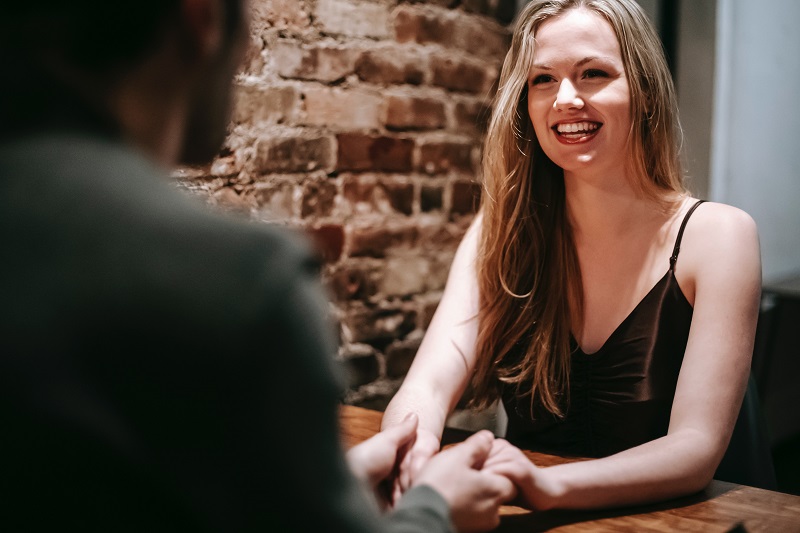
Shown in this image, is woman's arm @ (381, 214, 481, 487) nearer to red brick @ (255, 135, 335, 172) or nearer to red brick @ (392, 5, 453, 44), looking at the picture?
red brick @ (255, 135, 335, 172)

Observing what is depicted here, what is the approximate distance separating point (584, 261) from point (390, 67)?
→ 2.94 feet

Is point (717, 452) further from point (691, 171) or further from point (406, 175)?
point (691, 171)

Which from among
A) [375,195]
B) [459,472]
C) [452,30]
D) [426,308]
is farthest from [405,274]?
[459,472]

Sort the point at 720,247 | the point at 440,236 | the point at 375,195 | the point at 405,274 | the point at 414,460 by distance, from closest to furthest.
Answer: the point at 414,460 < the point at 720,247 < the point at 375,195 < the point at 405,274 < the point at 440,236

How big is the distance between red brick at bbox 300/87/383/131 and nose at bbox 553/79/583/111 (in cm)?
72

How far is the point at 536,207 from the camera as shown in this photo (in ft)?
5.82

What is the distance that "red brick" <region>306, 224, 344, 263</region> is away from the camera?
212 cm

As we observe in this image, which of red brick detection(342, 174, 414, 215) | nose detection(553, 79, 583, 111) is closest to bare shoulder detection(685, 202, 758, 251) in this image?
nose detection(553, 79, 583, 111)

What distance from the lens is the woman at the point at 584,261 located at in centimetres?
153

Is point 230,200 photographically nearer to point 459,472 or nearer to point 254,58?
point 254,58

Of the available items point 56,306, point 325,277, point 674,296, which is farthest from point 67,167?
point 325,277

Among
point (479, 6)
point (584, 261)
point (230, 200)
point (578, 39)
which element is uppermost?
point (479, 6)

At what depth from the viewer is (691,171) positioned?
3.22 metres

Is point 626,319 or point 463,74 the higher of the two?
point 463,74
